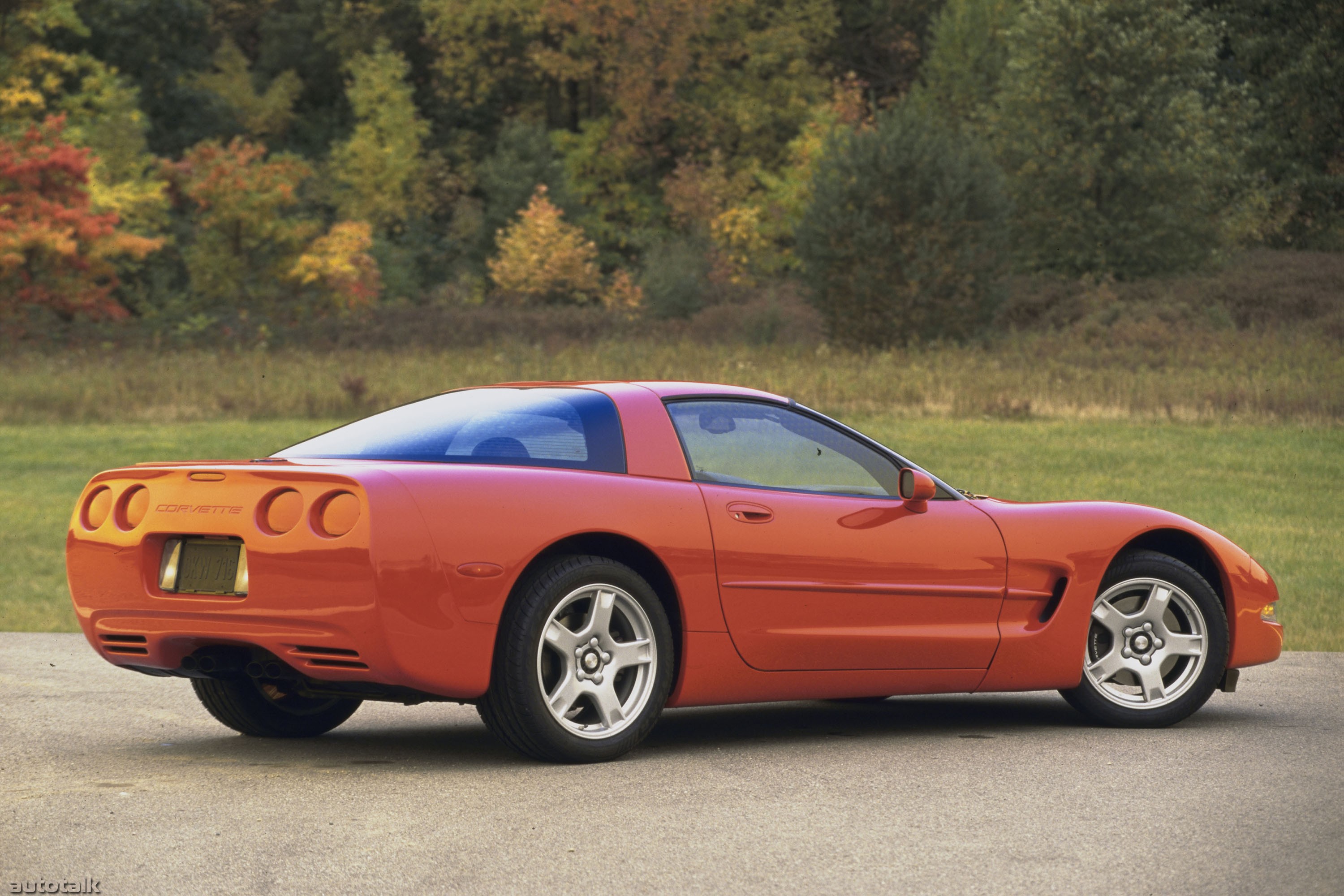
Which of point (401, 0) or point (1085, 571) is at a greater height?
point (401, 0)

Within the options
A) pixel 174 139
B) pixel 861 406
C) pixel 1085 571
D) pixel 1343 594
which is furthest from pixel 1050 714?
pixel 174 139

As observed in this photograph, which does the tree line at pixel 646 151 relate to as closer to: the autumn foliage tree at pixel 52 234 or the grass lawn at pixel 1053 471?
the autumn foliage tree at pixel 52 234

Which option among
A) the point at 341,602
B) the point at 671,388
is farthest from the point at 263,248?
the point at 341,602

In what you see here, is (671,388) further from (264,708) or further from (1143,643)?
(1143,643)

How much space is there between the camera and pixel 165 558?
640 cm

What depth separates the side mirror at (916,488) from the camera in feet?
23.6

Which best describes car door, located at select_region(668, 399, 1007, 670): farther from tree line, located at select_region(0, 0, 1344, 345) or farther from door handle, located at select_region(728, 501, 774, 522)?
tree line, located at select_region(0, 0, 1344, 345)

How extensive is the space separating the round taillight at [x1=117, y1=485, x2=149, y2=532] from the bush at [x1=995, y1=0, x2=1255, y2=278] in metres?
40.5

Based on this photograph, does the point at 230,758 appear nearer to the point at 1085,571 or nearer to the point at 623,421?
the point at 623,421

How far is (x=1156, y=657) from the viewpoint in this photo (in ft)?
25.3

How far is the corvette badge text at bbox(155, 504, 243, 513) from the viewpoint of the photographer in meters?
6.18

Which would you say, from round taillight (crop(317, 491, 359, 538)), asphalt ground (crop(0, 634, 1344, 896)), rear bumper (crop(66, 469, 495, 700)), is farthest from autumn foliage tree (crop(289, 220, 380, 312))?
round taillight (crop(317, 491, 359, 538))

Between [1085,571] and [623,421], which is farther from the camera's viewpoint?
[1085,571]

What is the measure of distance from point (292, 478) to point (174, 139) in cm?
5281
